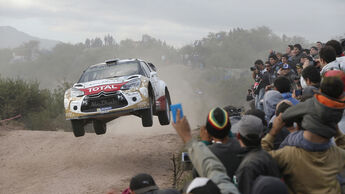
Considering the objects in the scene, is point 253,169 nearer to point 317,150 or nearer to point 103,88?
point 317,150

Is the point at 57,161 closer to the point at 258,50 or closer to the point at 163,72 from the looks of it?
the point at 163,72

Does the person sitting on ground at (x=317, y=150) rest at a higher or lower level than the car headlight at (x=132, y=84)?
higher

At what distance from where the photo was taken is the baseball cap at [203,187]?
344cm

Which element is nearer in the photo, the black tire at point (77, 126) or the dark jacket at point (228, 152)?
the dark jacket at point (228, 152)

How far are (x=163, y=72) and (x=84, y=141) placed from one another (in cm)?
5434

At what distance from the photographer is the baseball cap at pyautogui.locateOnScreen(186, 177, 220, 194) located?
344 centimetres

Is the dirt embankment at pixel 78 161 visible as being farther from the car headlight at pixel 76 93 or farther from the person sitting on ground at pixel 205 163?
the person sitting on ground at pixel 205 163

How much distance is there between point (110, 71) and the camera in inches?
506

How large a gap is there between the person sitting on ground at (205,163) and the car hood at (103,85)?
25.8 feet

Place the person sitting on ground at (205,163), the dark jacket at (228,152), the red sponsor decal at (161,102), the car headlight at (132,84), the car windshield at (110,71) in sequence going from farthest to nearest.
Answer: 1. the red sponsor decal at (161,102)
2. the car windshield at (110,71)
3. the car headlight at (132,84)
4. the dark jacket at (228,152)
5. the person sitting on ground at (205,163)

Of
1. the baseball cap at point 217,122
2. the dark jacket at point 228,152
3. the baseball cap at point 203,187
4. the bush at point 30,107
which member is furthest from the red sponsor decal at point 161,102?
the bush at point 30,107

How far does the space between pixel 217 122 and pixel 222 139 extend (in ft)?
0.97

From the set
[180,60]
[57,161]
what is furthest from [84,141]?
[180,60]

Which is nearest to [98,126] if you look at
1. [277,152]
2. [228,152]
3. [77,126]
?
[77,126]
